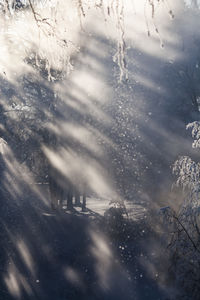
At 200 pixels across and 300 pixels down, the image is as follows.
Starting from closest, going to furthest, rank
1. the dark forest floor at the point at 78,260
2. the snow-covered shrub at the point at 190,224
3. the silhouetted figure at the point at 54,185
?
the snow-covered shrub at the point at 190,224 < the dark forest floor at the point at 78,260 < the silhouetted figure at the point at 54,185

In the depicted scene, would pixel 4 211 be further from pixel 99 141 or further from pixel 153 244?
pixel 153 244

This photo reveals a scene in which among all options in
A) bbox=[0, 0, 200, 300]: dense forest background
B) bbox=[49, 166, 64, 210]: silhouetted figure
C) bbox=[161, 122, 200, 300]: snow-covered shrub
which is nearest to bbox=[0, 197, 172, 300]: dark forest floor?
bbox=[0, 0, 200, 300]: dense forest background

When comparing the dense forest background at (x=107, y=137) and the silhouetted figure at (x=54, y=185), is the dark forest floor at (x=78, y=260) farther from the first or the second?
the silhouetted figure at (x=54, y=185)

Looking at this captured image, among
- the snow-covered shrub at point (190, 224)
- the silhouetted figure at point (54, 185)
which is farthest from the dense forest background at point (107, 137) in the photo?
the snow-covered shrub at point (190, 224)

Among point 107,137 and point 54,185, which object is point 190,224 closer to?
point 107,137

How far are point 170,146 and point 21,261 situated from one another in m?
8.81

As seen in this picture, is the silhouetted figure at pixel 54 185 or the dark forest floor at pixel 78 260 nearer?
the dark forest floor at pixel 78 260

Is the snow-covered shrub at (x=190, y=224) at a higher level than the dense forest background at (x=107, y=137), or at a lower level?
lower

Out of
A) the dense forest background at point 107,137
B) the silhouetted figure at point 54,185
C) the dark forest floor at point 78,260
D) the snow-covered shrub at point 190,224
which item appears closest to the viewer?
the snow-covered shrub at point 190,224

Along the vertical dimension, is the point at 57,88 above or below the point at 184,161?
above

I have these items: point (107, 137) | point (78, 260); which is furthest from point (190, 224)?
point (107, 137)

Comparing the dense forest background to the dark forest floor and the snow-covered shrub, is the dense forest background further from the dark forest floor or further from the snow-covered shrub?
the snow-covered shrub

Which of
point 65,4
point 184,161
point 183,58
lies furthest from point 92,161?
point 65,4

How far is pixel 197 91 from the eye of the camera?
47.9 feet
